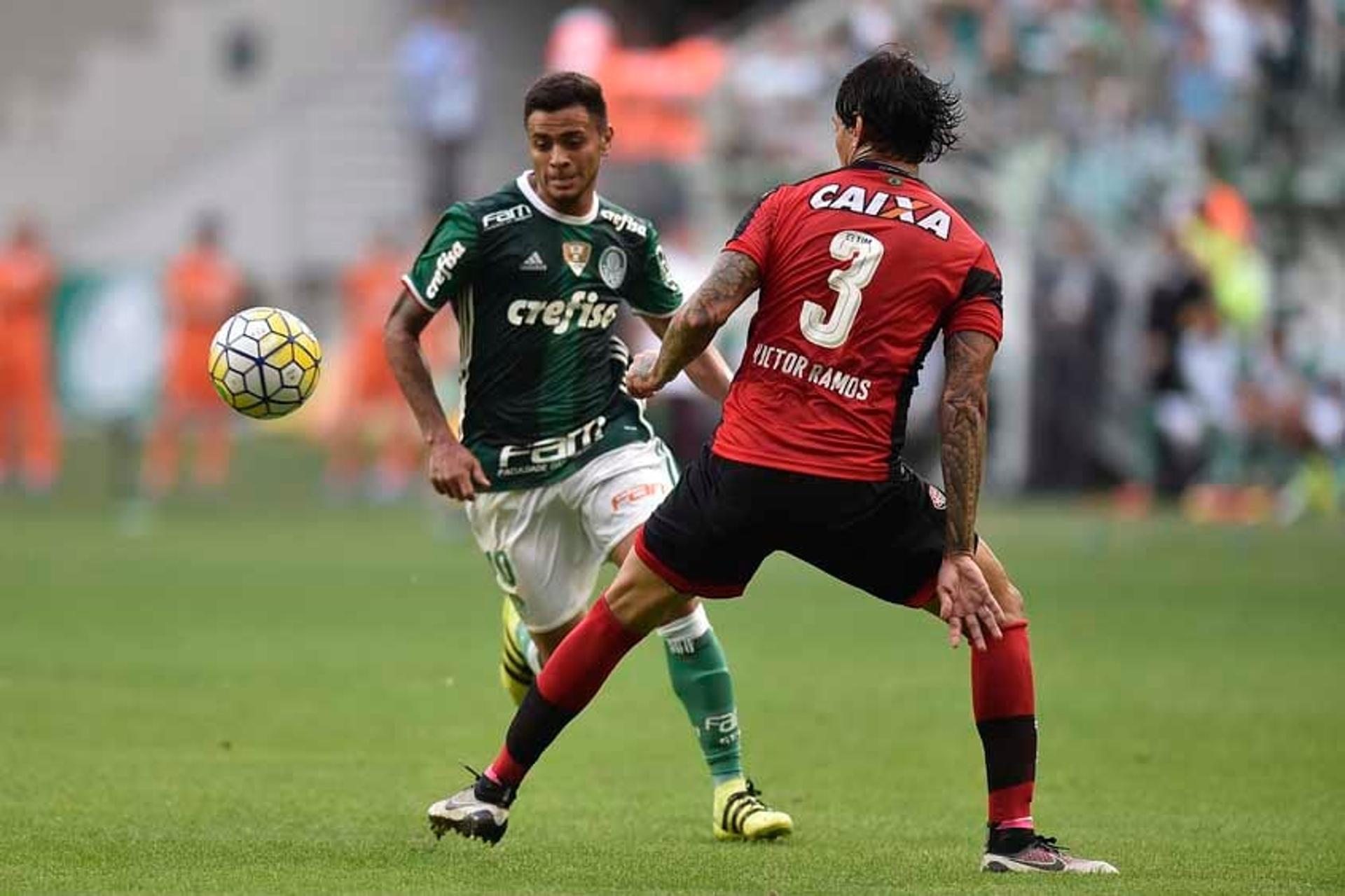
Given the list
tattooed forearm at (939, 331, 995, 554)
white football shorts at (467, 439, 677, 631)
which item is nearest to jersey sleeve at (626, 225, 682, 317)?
white football shorts at (467, 439, 677, 631)

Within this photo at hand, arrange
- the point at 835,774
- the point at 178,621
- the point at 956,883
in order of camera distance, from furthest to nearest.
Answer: the point at 178,621, the point at 835,774, the point at 956,883

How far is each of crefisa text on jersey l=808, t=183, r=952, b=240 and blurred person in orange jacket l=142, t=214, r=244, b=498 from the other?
2033cm

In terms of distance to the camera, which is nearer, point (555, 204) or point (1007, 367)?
point (555, 204)

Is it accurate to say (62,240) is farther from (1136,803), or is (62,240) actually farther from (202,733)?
(1136,803)

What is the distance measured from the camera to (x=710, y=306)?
7281mm

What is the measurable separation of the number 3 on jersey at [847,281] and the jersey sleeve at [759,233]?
193mm

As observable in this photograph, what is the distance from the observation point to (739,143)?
27.9 metres

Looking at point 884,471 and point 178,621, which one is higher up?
point 884,471

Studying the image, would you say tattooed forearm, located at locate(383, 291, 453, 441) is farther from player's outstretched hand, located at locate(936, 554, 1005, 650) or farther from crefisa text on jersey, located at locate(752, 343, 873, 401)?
player's outstretched hand, located at locate(936, 554, 1005, 650)

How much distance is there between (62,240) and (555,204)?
29.8 m

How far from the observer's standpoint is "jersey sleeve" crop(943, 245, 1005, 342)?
7336 mm

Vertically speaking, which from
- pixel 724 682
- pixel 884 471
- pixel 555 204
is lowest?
pixel 724 682

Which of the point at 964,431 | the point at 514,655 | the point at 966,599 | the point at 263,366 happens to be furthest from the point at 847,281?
the point at 514,655

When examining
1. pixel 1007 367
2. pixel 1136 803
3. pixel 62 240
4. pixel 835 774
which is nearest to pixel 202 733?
pixel 835 774
